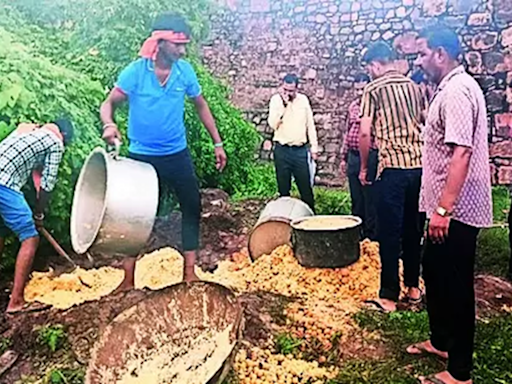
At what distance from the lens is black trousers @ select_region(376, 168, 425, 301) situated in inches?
194

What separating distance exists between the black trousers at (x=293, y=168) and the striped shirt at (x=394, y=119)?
2.16m

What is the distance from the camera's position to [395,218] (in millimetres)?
4938

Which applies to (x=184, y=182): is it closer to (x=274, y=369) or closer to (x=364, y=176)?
(x=274, y=369)

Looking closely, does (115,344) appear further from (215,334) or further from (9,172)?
(9,172)

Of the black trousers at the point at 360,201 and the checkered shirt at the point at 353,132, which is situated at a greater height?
the checkered shirt at the point at 353,132

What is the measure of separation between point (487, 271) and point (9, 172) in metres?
4.23

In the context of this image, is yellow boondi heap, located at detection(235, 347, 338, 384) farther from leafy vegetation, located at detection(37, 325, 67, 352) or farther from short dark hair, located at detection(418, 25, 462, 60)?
short dark hair, located at detection(418, 25, 462, 60)

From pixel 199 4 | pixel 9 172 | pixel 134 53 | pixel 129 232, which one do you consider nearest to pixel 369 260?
pixel 129 232

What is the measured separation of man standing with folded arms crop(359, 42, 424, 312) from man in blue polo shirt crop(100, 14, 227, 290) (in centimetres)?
134

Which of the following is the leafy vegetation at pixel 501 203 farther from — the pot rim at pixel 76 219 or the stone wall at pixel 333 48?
the pot rim at pixel 76 219

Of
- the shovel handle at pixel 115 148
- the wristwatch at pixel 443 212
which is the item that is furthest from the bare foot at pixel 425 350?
the shovel handle at pixel 115 148

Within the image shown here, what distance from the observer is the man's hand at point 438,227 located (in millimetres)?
3389

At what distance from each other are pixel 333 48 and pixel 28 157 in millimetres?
7498

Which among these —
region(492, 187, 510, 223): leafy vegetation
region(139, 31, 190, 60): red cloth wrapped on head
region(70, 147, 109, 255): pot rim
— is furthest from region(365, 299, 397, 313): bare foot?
region(492, 187, 510, 223): leafy vegetation
